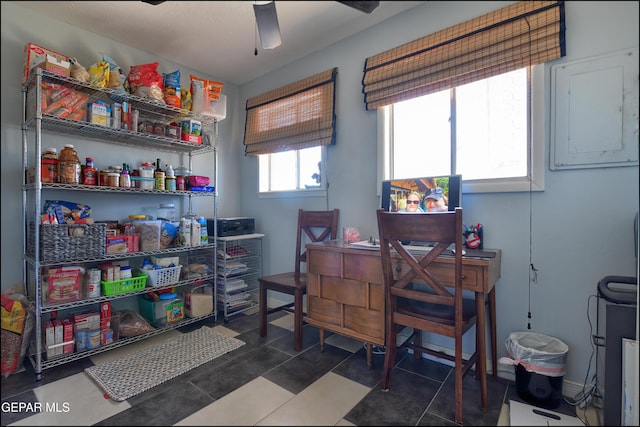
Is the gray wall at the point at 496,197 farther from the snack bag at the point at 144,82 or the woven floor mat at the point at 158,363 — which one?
the woven floor mat at the point at 158,363

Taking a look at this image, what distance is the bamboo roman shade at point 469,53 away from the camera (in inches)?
63.0

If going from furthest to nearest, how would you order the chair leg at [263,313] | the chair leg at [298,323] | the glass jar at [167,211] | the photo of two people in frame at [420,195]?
1. the glass jar at [167,211]
2. the chair leg at [263,313]
3. the chair leg at [298,323]
4. the photo of two people in frame at [420,195]

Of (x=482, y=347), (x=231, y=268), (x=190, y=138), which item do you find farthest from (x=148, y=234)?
(x=482, y=347)

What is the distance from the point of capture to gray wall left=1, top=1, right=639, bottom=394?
4.89ft

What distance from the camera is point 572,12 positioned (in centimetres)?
155

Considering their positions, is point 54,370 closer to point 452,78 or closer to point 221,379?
point 221,379

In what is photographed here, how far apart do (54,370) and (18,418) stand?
0.48m

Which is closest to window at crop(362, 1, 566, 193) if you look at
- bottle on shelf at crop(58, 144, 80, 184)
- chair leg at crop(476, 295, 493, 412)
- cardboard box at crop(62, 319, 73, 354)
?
chair leg at crop(476, 295, 493, 412)

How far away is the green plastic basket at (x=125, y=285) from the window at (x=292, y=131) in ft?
4.83

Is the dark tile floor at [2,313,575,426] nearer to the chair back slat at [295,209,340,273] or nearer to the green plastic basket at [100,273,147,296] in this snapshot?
the green plastic basket at [100,273,147,296]

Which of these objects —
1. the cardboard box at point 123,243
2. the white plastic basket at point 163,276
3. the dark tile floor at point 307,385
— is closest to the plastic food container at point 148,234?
the cardboard box at point 123,243

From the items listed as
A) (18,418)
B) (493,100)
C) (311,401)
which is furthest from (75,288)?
(493,100)

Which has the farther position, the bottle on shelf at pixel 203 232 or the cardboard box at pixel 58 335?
the bottle on shelf at pixel 203 232

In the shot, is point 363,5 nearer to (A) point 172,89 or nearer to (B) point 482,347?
(A) point 172,89
